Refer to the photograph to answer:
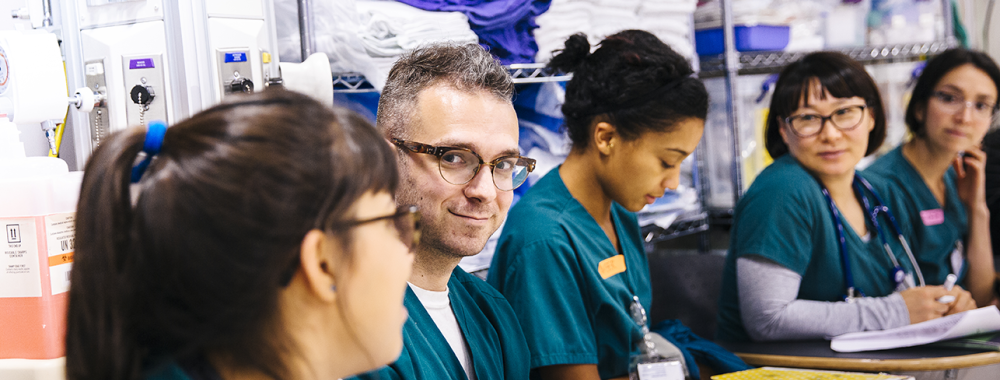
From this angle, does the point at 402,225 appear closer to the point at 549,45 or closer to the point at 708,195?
the point at 549,45

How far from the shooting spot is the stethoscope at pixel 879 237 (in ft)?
6.66

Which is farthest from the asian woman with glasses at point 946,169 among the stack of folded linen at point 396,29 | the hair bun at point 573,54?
the stack of folded linen at point 396,29

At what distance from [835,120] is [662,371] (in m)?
1.05

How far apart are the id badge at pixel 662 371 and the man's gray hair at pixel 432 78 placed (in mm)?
581

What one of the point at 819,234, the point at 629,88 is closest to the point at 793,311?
the point at 819,234

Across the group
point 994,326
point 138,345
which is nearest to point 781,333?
point 994,326

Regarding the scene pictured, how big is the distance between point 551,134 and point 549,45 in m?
0.26

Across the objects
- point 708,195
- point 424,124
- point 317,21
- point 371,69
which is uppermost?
point 317,21

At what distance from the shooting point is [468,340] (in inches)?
49.0

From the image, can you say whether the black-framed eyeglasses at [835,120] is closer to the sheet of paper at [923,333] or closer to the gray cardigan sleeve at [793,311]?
the gray cardigan sleeve at [793,311]

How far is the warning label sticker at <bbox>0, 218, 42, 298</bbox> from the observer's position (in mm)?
1029

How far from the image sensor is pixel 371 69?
172 cm

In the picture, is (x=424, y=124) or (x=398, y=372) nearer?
(x=398, y=372)

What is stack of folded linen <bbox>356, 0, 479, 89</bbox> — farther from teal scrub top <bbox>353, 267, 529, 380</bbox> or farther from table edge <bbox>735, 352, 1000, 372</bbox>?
table edge <bbox>735, 352, 1000, 372</bbox>
